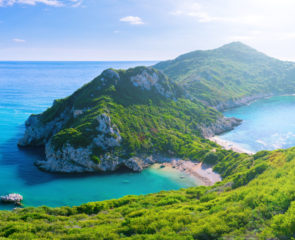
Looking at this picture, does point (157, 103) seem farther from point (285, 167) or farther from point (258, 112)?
point (258, 112)

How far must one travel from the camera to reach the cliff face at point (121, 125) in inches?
2995

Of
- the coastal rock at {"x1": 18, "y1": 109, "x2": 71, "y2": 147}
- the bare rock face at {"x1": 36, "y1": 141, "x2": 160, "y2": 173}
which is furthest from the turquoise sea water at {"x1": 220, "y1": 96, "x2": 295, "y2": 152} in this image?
the coastal rock at {"x1": 18, "y1": 109, "x2": 71, "y2": 147}

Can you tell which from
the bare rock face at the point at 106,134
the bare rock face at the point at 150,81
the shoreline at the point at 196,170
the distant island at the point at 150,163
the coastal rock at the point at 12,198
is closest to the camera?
the distant island at the point at 150,163

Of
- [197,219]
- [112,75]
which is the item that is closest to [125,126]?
[112,75]

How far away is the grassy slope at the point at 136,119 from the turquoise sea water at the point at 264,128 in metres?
17.9

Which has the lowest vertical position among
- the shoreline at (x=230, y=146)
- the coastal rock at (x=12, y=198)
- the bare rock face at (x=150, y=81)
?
the coastal rock at (x=12, y=198)

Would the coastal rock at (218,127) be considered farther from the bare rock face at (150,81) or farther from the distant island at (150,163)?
the bare rock face at (150,81)

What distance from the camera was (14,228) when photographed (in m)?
30.2

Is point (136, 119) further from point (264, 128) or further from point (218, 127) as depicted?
point (264, 128)

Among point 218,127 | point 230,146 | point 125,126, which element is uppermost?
point 125,126

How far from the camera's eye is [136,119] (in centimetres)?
9788

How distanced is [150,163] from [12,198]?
44.3 metres

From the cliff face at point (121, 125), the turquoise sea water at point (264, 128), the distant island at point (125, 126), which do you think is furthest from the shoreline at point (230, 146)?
the cliff face at point (121, 125)

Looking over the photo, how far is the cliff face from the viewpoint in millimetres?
76062
